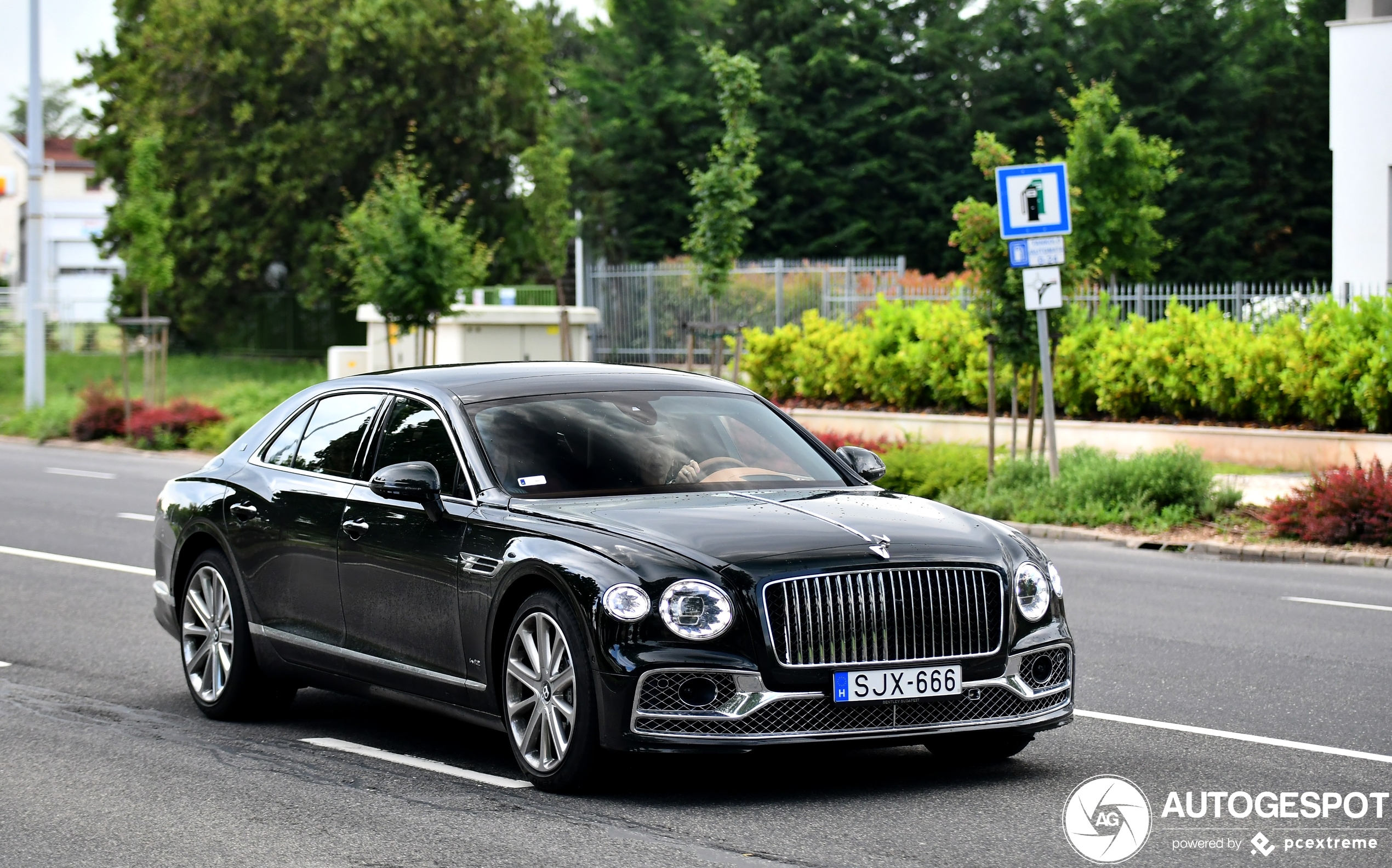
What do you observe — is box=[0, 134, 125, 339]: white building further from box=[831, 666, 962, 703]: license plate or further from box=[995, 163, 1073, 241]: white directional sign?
box=[831, 666, 962, 703]: license plate

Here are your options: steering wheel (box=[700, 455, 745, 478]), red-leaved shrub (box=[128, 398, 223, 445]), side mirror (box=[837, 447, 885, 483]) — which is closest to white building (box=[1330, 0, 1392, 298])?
red-leaved shrub (box=[128, 398, 223, 445])

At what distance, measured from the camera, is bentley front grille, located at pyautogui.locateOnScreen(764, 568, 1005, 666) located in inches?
246

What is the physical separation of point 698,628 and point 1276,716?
338 cm

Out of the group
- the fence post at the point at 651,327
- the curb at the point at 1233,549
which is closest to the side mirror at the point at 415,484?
the curb at the point at 1233,549

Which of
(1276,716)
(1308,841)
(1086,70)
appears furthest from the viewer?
(1086,70)

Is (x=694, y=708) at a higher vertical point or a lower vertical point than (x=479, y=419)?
lower

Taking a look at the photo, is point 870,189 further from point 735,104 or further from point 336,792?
point 336,792

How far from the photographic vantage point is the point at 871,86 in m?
59.7

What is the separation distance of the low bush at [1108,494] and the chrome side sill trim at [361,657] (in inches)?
428

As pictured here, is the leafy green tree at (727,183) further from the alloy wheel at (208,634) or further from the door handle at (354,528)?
the door handle at (354,528)

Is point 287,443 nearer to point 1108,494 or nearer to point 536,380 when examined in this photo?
point 536,380

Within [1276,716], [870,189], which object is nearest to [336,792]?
[1276,716]

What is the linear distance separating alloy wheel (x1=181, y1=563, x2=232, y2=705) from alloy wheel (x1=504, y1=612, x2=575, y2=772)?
217 cm

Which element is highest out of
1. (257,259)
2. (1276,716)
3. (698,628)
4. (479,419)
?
(257,259)
